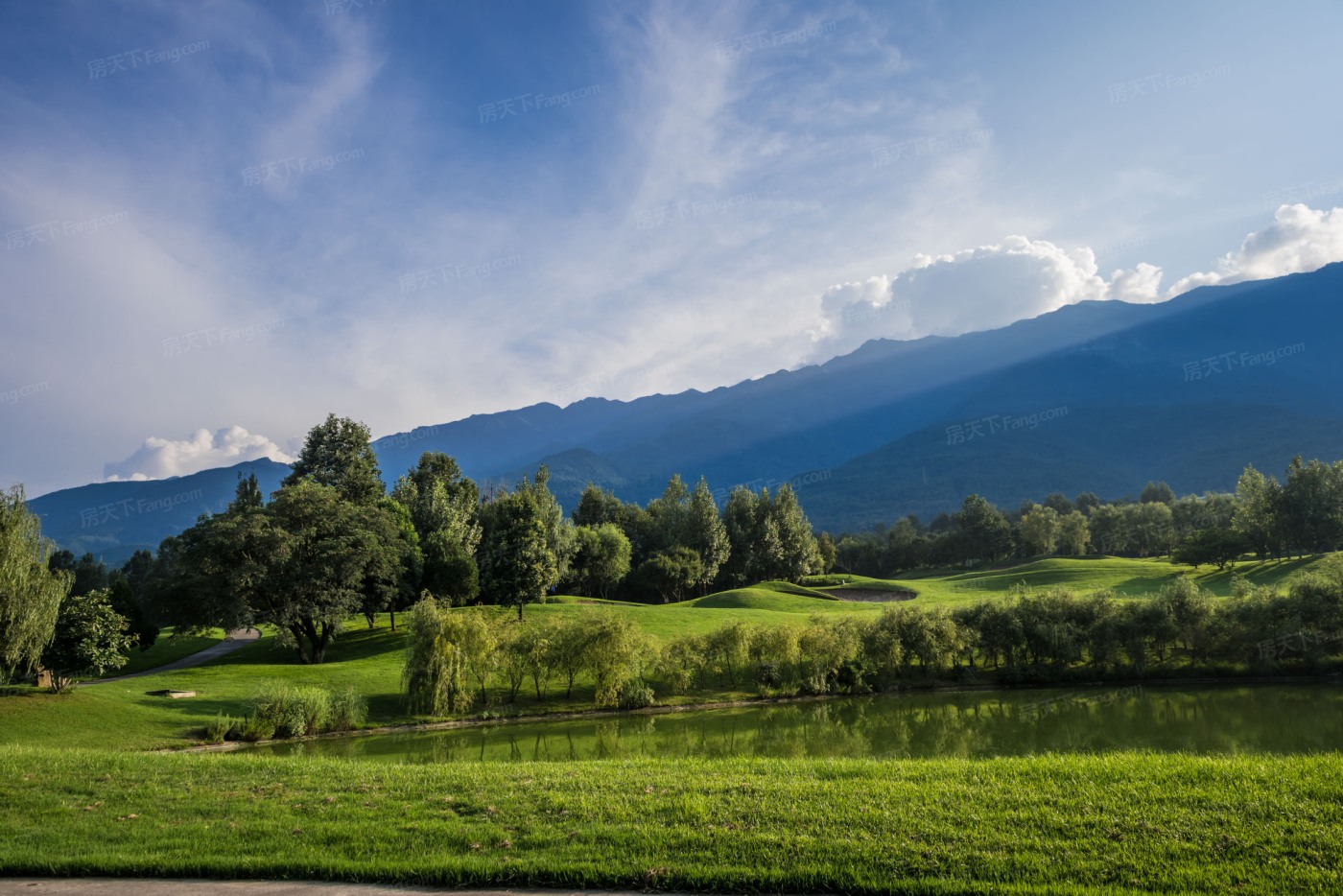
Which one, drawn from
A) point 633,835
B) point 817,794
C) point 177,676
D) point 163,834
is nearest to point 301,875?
point 163,834

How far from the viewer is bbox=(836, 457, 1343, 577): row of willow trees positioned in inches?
2761

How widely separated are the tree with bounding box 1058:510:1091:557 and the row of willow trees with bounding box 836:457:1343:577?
0.16 metres

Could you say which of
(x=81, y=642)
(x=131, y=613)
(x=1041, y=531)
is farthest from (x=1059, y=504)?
(x=81, y=642)

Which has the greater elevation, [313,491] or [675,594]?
[313,491]

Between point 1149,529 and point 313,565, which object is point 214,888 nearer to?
point 313,565

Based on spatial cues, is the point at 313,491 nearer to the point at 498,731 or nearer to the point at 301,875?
the point at 498,731

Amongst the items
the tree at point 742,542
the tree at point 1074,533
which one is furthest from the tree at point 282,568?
the tree at point 1074,533

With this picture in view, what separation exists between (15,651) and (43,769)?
16.0m

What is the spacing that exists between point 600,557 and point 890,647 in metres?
42.9

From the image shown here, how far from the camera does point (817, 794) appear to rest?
1130 centimetres

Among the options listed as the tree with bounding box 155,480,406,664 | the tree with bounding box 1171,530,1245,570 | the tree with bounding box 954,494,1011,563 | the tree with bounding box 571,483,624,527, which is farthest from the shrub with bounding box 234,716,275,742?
the tree with bounding box 954,494,1011,563

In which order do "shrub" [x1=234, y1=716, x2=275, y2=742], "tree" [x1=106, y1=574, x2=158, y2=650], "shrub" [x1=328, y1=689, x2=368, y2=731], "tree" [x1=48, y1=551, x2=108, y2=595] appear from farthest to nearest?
1. "tree" [x1=48, y1=551, x2=108, y2=595]
2. "tree" [x1=106, y1=574, x2=158, y2=650]
3. "shrub" [x1=328, y1=689, x2=368, y2=731]
4. "shrub" [x1=234, y1=716, x2=275, y2=742]

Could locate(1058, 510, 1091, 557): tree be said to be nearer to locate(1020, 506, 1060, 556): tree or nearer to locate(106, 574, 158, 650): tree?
locate(1020, 506, 1060, 556): tree

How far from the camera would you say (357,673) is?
42.7 meters
